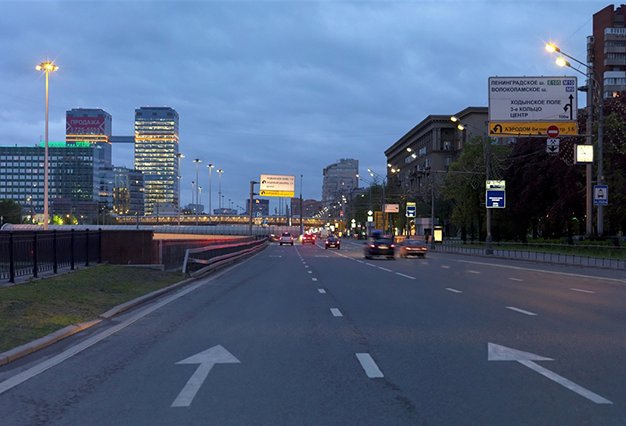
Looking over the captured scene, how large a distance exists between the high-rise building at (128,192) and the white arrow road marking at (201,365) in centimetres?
17151

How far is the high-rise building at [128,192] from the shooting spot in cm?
18088

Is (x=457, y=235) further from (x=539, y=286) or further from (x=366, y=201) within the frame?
(x=539, y=286)

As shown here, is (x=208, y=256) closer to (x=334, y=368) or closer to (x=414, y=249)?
(x=414, y=249)

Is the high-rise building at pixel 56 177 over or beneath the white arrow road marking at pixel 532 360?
over

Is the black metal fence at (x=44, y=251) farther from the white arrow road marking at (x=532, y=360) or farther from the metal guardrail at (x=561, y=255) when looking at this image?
the metal guardrail at (x=561, y=255)

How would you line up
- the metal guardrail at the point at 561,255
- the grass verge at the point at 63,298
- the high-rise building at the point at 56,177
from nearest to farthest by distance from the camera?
the grass verge at the point at 63,298, the metal guardrail at the point at 561,255, the high-rise building at the point at 56,177

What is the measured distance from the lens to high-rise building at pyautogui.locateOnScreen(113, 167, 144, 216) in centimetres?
18088

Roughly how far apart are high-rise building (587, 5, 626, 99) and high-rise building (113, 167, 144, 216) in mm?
122890

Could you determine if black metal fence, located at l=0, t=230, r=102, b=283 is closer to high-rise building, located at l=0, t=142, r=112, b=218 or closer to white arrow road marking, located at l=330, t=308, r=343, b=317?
white arrow road marking, located at l=330, t=308, r=343, b=317

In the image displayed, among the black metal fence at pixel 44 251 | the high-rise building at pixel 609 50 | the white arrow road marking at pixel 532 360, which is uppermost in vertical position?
the high-rise building at pixel 609 50

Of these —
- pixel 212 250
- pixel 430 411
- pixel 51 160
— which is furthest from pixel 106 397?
pixel 51 160

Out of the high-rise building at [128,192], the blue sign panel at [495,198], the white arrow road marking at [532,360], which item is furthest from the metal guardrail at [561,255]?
the high-rise building at [128,192]

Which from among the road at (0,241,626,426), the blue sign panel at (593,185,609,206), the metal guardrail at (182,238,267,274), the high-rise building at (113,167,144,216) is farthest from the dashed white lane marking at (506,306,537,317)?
the high-rise building at (113,167,144,216)

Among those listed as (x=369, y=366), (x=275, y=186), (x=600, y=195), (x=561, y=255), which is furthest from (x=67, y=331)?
(x=275, y=186)
